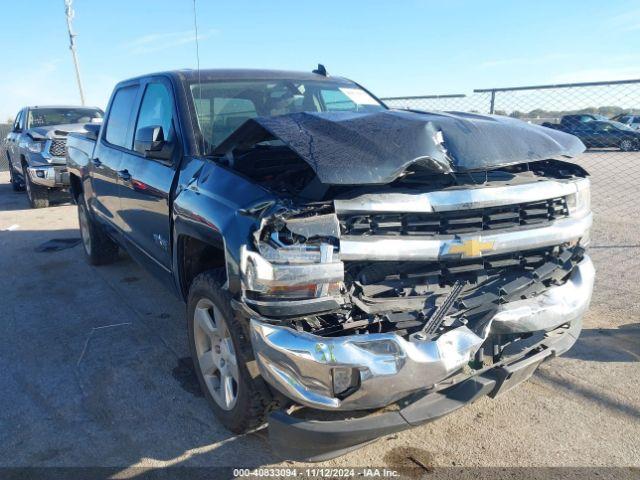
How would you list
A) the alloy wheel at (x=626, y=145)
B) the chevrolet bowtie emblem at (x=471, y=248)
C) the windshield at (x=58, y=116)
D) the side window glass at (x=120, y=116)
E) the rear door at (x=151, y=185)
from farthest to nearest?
the alloy wheel at (x=626, y=145)
the windshield at (x=58, y=116)
the side window glass at (x=120, y=116)
the rear door at (x=151, y=185)
the chevrolet bowtie emblem at (x=471, y=248)

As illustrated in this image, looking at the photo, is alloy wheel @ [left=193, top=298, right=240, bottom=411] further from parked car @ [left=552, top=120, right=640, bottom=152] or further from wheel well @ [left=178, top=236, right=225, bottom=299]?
parked car @ [left=552, top=120, right=640, bottom=152]

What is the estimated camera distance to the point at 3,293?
17.8 feet

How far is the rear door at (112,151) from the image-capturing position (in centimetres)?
460

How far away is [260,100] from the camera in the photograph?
401 centimetres

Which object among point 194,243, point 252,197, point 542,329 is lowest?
point 542,329

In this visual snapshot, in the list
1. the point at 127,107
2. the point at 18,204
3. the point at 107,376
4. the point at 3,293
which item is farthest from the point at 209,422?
the point at 18,204

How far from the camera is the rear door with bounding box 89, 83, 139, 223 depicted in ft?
15.1

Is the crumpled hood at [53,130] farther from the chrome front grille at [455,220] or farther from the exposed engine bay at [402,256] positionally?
the chrome front grille at [455,220]

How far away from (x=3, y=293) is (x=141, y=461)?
3601 mm

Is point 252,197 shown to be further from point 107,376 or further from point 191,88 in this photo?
point 107,376

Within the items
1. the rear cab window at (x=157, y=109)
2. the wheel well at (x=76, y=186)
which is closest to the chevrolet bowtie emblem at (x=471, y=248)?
the rear cab window at (x=157, y=109)

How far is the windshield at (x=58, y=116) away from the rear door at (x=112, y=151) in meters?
6.97

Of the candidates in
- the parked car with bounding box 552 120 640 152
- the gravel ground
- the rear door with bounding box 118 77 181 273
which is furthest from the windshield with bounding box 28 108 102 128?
the parked car with bounding box 552 120 640 152

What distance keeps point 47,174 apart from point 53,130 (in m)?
0.95
